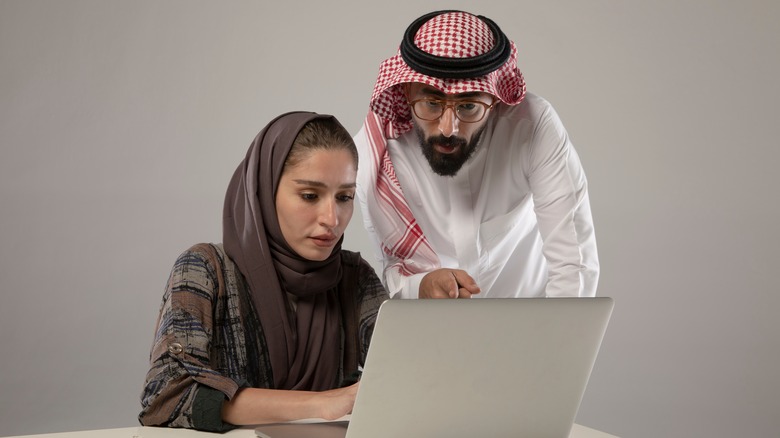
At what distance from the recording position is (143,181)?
190 inches

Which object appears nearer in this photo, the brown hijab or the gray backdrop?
the brown hijab

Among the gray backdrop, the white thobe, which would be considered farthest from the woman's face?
the gray backdrop

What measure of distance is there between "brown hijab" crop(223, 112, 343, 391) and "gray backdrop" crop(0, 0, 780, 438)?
88.6 inches

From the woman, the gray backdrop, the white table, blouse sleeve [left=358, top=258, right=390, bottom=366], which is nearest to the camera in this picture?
the white table

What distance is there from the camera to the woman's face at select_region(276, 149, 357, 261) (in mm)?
1922

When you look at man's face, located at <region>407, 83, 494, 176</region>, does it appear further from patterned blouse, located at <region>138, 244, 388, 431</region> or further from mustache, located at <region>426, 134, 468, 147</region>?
patterned blouse, located at <region>138, 244, 388, 431</region>

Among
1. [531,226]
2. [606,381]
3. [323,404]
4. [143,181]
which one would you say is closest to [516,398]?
[323,404]

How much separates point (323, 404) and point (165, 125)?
3.54 meters

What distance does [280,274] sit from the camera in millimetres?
1966

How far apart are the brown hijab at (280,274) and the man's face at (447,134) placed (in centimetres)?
40

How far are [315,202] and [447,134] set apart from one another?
1.66ft

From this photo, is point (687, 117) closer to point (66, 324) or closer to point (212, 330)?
point (66, 324)

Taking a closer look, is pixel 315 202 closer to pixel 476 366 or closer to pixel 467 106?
pixel 467 106

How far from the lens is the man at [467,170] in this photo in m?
2.31
